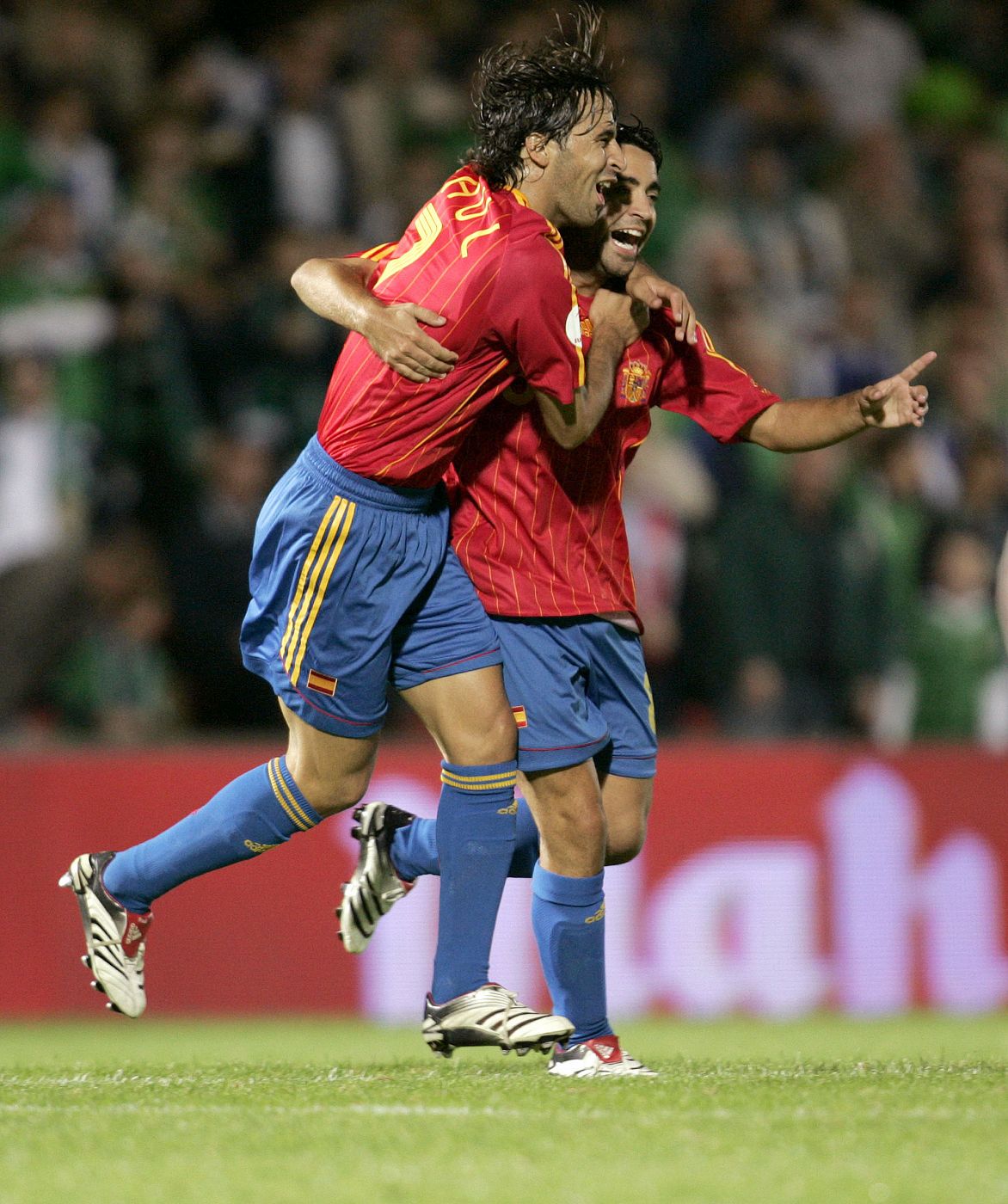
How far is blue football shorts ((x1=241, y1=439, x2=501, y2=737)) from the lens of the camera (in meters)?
4.52

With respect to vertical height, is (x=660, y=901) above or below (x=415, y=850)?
below

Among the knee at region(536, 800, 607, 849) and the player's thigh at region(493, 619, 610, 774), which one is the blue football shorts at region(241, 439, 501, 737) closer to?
the player's thigh at region(493, 619, 610, 774)

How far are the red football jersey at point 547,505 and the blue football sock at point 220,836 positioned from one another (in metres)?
0.70

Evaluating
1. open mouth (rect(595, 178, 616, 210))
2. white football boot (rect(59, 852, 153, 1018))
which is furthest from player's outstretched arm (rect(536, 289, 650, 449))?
white football boot (rect(59, 852, 153, 1018))

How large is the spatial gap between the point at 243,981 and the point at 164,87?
15.5ft

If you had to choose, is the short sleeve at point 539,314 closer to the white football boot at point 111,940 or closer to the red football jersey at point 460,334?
the red football jersey at point 460,334

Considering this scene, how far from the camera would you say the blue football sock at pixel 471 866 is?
4.59 metres

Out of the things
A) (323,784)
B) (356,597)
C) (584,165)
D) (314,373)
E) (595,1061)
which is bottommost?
(595,1061)

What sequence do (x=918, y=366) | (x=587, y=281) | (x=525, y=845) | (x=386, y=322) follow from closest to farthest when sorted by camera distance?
(x=386, y=322) < (x=918, y=366) < (x=587, y=281) < (x=525, y=845)

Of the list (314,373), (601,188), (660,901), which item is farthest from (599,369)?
(314,373)

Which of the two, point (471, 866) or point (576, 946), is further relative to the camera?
point (576, 946)

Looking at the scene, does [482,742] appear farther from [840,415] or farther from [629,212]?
[629,212]

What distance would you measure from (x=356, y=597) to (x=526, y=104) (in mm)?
1214

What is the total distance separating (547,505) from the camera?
4.79m
